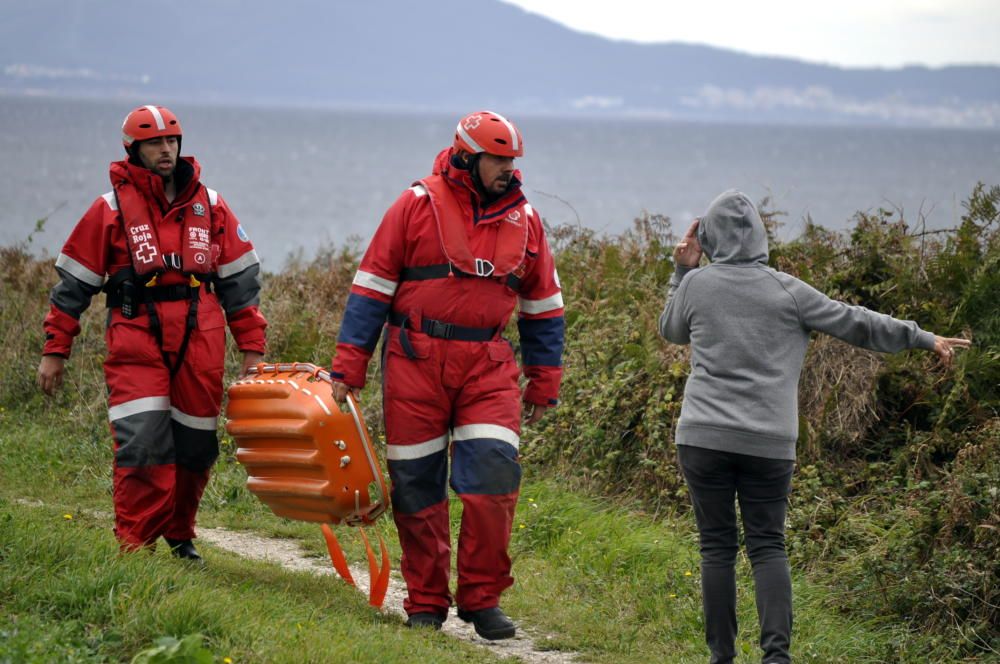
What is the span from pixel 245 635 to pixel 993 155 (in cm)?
12696

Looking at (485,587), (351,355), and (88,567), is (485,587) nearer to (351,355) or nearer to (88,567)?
(351,355)

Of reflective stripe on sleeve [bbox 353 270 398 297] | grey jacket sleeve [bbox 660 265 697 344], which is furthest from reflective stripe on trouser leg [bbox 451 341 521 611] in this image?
grey jacket sleeve [bbox 660 265 697 344]

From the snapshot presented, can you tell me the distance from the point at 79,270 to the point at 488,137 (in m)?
2.03

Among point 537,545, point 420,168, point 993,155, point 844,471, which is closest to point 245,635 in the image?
point 537,545

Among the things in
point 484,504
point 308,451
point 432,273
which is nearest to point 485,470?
point 484,504

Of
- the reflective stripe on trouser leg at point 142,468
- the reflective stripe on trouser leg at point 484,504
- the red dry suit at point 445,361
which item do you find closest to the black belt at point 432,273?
the red dry suit at point 445,361

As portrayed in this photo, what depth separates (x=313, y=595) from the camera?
5918 mm

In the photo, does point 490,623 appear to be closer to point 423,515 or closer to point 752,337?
point 423,515

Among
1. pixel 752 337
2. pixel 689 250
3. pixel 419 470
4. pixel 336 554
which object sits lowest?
pixel 336 554

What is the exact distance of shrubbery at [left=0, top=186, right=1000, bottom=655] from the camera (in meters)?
6.05

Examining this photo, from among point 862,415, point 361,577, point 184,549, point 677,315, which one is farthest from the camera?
point 862,415

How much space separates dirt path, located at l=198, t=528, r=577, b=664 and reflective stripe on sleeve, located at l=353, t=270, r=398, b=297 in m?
1.56

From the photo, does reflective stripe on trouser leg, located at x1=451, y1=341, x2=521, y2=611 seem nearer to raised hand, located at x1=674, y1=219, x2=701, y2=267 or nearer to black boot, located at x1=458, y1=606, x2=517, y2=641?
black boot, located at x1=458, y1=606, x2=517, y2=641

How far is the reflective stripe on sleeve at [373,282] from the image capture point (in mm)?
5559
